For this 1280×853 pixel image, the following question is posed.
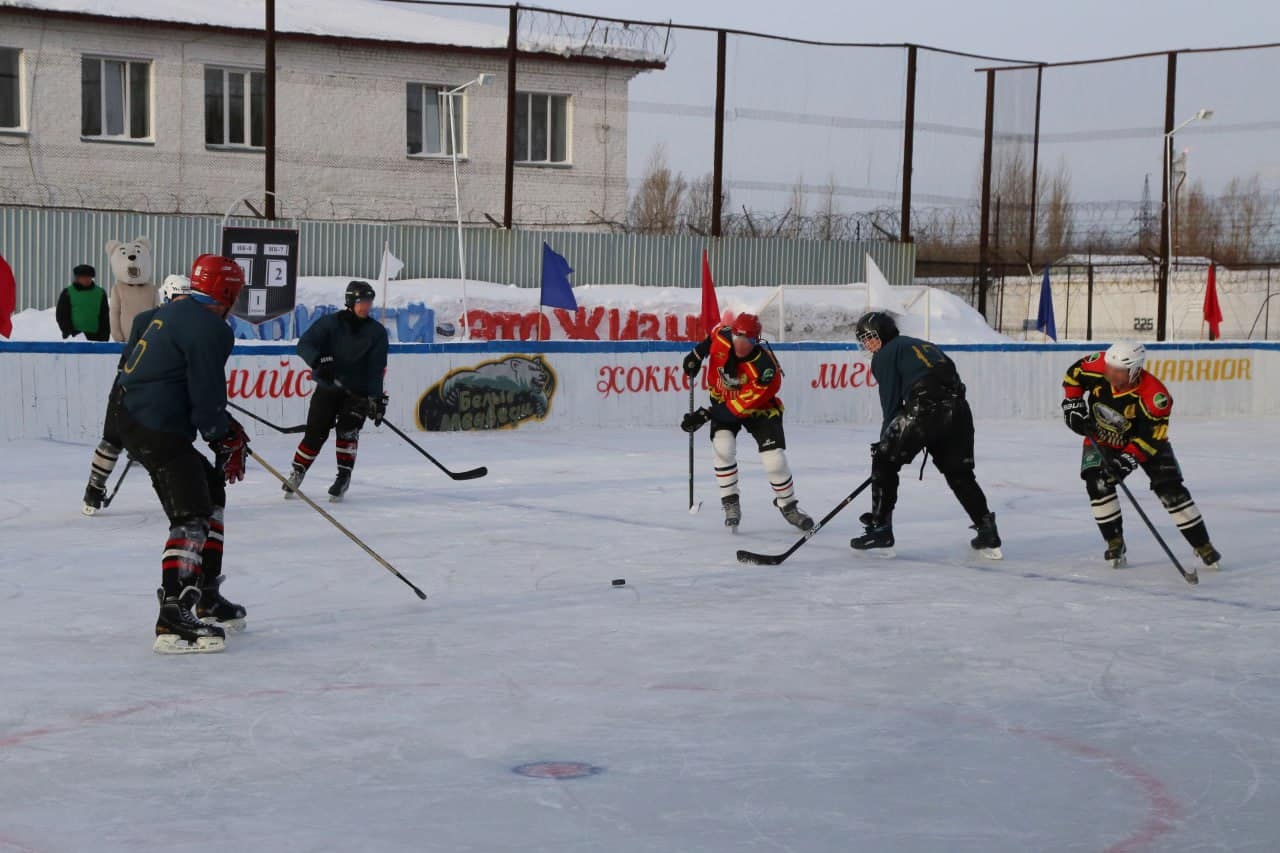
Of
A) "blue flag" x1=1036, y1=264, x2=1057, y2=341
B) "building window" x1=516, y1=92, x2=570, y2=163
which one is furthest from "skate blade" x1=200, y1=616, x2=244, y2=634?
"building window" x1=516, y1=92, x2=570, y2=163

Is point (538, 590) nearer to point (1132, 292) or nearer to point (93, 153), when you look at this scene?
point (93, 153)

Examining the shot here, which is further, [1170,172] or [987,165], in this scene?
[1170,172]

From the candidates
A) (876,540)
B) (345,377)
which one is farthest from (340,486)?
(876,540)

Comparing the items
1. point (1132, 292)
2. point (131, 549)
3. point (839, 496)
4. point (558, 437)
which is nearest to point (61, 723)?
point (131, 549)

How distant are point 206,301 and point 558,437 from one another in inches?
336

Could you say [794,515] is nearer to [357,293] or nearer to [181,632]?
[357,293]

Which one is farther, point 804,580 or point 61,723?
point 804,580

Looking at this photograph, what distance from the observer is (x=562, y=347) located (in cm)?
1466

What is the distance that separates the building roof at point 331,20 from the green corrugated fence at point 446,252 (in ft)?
8.98

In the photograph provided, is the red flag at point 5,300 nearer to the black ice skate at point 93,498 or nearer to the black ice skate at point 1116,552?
the black ice skate at point 93,498

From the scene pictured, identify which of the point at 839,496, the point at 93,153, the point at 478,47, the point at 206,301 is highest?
the point at 478,47

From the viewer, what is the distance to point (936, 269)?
A: 27031mm

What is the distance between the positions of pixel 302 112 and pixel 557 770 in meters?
22.1

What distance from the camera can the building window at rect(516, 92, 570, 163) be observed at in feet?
86.7
